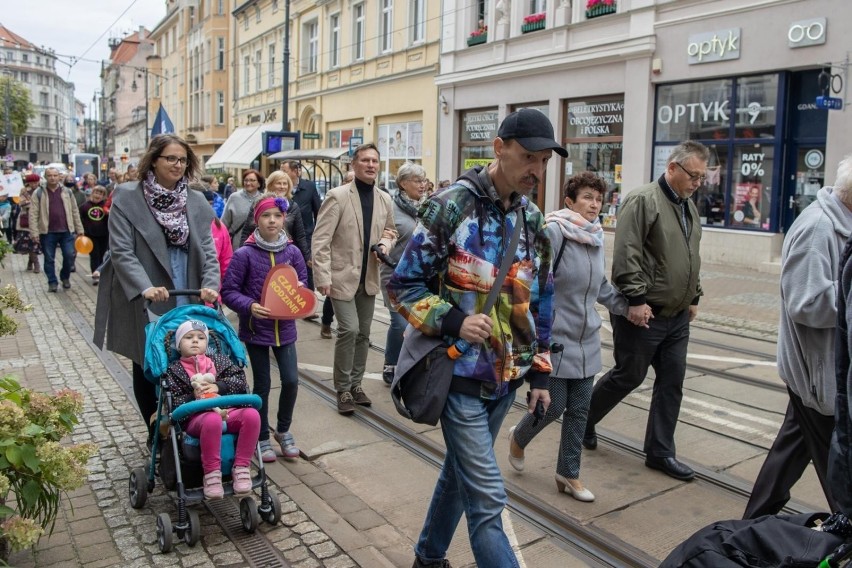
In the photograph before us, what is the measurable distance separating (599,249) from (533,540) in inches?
68.6

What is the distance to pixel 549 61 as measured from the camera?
2091cm

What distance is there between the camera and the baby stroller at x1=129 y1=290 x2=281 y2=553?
3.95 meters

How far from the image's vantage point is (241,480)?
13.4 feet

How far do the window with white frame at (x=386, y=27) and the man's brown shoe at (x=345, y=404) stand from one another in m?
23.7

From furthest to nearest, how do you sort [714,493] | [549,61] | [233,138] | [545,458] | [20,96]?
[20,96] → [233,138] → [549,61] → [545,458] → [714,493]

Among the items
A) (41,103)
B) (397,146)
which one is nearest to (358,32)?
(397,146)

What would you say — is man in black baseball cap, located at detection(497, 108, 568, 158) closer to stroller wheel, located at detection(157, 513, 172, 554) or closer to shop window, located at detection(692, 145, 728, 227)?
stroller wheel, located at detection(157, 513, 172, 554)

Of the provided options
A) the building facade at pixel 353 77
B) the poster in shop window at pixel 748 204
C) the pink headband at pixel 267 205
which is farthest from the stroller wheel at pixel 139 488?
the building facade at pixel 353 77

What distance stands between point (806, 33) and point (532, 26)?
8.42m

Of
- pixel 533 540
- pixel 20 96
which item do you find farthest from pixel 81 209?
pixel 20 96

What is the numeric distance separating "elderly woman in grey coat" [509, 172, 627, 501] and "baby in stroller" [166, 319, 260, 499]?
1.64 metres

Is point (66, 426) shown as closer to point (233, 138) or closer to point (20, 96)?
point (233, 138)

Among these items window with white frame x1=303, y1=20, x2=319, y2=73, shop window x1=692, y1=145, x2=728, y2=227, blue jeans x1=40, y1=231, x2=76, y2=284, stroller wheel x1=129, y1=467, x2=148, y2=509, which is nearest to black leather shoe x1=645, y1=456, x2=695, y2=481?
stroller wheel x1=129, y1=467, x2=148, y2=509

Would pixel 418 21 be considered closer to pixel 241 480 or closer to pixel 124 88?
pixel 241 480
